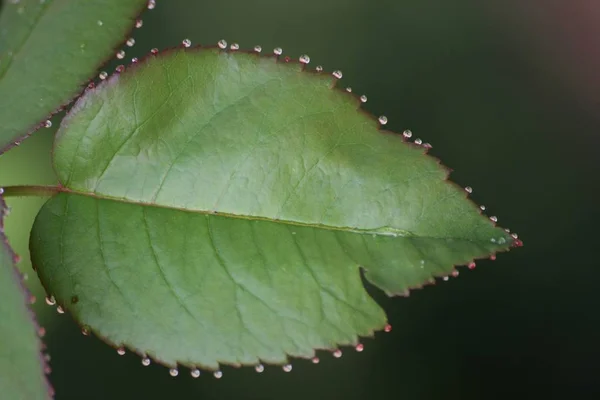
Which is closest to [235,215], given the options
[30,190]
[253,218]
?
[253,218]

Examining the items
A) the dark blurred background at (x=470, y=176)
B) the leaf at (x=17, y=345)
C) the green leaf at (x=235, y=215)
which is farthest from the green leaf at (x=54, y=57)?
the dark blurred background at (x=470, y=176)

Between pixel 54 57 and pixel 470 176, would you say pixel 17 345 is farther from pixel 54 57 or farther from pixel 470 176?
pixel 470 176

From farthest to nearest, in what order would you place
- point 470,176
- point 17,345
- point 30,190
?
point 470,176
point 30,190
point 17,345

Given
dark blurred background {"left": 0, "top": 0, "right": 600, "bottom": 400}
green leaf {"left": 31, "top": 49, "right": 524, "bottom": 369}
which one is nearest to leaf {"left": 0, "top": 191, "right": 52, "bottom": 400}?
green leaf {"left": 31, "top": 49, "right": 524, "bottom": 369}

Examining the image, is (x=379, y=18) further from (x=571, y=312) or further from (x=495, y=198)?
(x=571, y=312)

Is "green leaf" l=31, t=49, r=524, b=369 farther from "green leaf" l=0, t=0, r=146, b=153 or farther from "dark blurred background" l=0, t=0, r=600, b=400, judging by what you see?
"dark blurred background" l=0, t=0, r=600, b=400

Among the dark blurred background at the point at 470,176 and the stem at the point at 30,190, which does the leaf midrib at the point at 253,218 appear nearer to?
the stem at the point at 30,190
